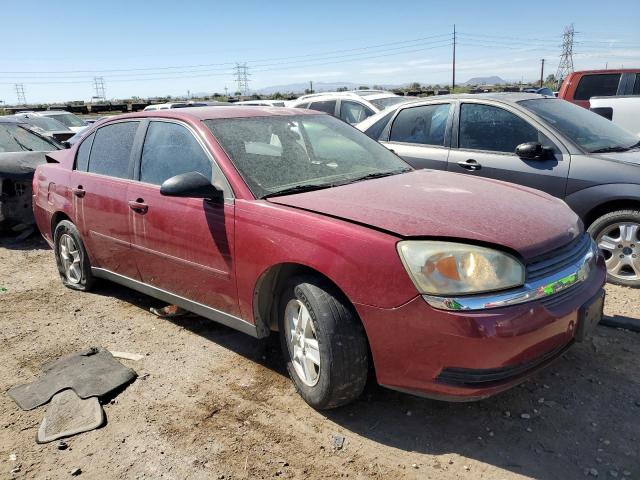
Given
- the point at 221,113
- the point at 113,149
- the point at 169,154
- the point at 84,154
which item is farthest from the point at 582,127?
the point at 84,154

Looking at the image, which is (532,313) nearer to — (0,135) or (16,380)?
(16,380)

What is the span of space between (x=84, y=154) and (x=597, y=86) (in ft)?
31.1

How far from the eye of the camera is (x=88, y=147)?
4.95 meters

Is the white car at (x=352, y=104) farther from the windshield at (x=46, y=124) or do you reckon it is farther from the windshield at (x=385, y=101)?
the windshield at (x=46, y=124)

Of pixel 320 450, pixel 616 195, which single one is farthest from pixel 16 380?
pixel 616 195

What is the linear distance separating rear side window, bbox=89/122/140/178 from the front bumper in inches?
103

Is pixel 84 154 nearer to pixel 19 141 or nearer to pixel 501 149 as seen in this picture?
pixel 19 141

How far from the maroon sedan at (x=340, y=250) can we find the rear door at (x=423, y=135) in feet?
5.33

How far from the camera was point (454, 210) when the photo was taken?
2.93 metres

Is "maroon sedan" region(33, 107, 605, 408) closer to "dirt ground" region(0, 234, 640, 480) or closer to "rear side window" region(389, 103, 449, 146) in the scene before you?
"dirt ground" region(0, 234, 640, 480)

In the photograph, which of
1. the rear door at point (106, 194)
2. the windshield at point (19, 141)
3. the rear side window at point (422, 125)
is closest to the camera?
the rear door at point (106, 194)

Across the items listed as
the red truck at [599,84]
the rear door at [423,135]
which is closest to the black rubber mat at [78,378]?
the rear door at [423,135]

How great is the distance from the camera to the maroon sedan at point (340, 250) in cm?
253

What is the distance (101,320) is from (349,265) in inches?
109
